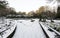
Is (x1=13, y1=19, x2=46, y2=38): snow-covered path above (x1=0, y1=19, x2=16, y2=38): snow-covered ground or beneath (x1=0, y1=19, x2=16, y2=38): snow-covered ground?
beneath

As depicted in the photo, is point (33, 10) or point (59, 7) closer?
point (59, 7)

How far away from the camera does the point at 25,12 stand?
292 ft

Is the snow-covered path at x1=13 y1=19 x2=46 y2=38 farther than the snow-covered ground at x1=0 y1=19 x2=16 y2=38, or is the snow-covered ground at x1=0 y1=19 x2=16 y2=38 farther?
the snow-covered path at x1=13 y1=19 x2=46 y2=38

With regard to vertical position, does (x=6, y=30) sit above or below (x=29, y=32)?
above

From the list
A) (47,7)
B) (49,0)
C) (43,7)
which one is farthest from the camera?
(49,0)

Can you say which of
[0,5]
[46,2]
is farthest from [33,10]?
[0,5]

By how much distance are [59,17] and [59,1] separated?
14.6m

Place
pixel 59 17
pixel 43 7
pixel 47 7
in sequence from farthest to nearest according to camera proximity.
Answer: pixel 43 7 < pixel 47 7 < pixel 59 17

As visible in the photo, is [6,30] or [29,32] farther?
[29,32]

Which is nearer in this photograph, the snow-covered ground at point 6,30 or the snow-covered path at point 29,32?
the snow-covered ground at point 6,30

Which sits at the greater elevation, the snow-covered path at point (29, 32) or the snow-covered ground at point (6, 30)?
the snow-covered ground at point (6, 30)

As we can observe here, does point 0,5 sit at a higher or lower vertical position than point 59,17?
higher

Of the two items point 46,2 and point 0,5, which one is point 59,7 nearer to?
point 46,2

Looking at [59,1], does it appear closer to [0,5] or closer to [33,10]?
[33,10]
